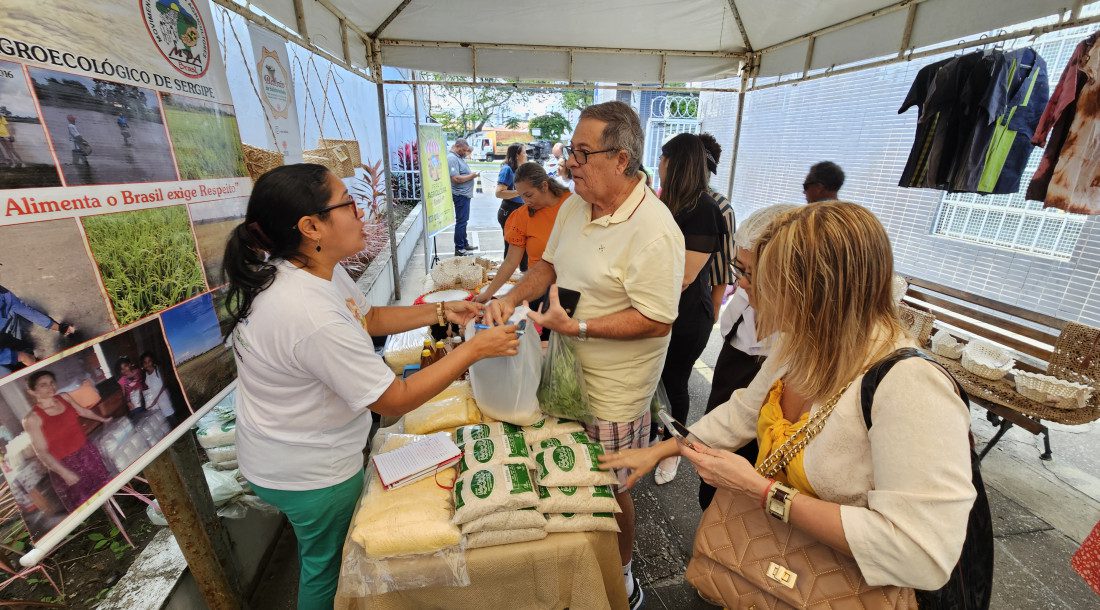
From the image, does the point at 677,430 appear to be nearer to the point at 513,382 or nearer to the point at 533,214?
the point at 513,382

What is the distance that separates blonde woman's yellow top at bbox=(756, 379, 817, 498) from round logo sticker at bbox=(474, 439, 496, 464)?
87cm

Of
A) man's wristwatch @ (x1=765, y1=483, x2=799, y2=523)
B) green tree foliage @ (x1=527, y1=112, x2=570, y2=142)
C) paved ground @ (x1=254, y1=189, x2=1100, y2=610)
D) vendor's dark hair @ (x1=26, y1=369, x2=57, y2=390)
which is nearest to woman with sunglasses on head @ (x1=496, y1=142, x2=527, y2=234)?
paved ground @ (x1=254, y1=189, x2=1100, y2=610)

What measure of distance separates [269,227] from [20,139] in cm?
50

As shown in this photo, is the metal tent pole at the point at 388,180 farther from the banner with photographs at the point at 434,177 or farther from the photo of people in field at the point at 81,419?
the photo of people in field at the point at 81,419

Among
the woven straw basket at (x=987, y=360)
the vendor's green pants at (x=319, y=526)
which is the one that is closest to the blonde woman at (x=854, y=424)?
the vendor's green pants at (x=319, y=526)

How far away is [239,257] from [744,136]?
772 cm

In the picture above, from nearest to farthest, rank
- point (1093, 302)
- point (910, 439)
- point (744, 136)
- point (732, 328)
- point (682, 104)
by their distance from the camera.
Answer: point (910, 439)
point (732, 328)
point (1093, 302)
point (744, 136)
point (682, 104)

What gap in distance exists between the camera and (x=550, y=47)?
4504 mm

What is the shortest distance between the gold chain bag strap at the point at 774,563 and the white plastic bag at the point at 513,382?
0.76 metres

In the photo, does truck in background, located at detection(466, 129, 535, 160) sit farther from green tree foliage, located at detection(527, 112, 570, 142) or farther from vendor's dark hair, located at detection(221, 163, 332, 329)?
vendor's dark hair, located at detection(221, 163, 332, 329)

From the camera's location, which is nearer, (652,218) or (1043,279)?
(652,218)

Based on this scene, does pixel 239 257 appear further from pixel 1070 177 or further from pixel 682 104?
pixel 682 104

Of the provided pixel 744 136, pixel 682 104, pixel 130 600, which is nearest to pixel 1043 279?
pixel 744 136

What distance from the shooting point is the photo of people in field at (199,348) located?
4.72 ft
